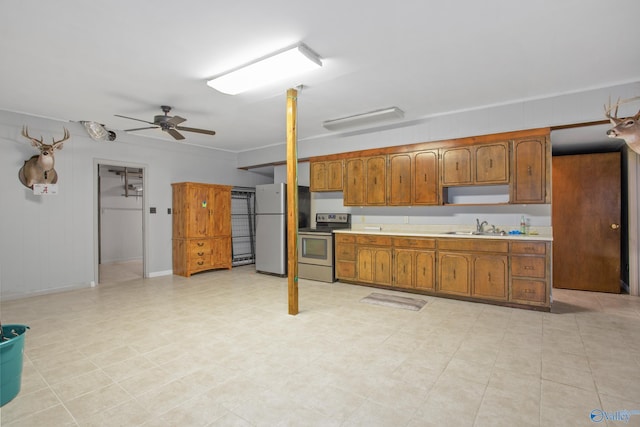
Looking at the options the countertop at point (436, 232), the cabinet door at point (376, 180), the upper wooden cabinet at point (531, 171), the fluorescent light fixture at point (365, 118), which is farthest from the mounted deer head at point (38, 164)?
the upper wooden cabinet at point (531, 171)

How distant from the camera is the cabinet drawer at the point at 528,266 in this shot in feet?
13.0

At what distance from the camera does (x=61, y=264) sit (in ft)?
16.9

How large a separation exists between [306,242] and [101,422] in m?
4.25

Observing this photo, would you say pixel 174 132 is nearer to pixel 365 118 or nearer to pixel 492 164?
pixel 365 118

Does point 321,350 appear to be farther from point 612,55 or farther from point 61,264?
point 61,264

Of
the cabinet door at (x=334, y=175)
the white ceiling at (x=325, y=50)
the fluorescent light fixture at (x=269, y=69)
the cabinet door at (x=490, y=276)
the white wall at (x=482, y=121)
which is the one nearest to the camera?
the white ceiling at (x=325, y=50)

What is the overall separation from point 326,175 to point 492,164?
280 cm

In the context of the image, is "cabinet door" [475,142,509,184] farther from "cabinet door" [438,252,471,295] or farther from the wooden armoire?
the wooden armoire

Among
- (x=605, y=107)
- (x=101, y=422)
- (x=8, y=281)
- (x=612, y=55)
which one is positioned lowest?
(x=101, y=422)

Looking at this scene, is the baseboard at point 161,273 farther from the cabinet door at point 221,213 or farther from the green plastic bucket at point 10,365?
the green plastic bucket at point 10,365

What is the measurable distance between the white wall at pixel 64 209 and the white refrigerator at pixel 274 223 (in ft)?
6.26

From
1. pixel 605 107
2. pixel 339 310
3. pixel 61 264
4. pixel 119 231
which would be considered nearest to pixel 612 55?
pixel 605 107

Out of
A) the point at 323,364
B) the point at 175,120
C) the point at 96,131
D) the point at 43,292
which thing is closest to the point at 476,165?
the point at 323,364

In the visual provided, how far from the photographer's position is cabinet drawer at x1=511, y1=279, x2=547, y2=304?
395 cm
